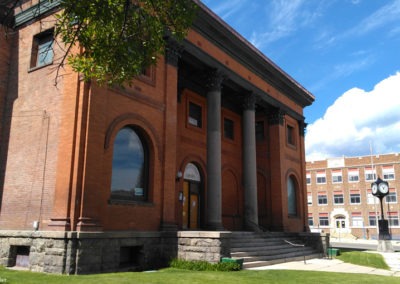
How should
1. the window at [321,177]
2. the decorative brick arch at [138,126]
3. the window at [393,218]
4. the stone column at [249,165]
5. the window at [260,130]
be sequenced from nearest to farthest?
the decorative brick arch at [138,126] → the stone column at [249,165] → the window at [260,130] → the window at [393,218] → the window at [321,177]

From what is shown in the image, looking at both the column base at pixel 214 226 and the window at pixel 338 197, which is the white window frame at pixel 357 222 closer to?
the window at pixel 338 197

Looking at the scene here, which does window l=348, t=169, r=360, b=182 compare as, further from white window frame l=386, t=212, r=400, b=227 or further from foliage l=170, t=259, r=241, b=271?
foliage l=170, t=259, r=241, b=271

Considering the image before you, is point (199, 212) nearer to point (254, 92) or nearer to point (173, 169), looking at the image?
point (173, 169)

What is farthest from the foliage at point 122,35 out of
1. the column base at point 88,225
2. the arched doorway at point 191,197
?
the arched doorway at point 191,197

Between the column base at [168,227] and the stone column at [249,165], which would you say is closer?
the column base at [168,227]

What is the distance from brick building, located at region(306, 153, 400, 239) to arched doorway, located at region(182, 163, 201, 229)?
1756 inches

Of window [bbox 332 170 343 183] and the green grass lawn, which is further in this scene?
window [bbox 332 170 343 183]

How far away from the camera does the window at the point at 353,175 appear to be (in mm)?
64562

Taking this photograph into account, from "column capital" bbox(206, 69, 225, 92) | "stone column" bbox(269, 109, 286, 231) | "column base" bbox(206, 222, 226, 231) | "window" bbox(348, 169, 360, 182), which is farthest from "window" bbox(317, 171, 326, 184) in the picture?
"column base" bbox(206, 222, 226, 231)

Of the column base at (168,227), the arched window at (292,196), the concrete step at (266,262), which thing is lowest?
the concrete step at (266,262)

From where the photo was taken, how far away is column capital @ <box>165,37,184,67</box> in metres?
16.8

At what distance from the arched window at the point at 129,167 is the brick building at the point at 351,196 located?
50.8 meters

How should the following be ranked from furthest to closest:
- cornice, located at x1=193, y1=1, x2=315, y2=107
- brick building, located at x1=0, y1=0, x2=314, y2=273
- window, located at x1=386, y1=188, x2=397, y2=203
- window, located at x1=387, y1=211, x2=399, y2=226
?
window, located at x1=386, y1=188, x2=397, y2=203 < window, located at x1=387, y1=211, x2=399, y2=226 < cornice, located at x1=193, y1=1, x2=315, y2=107 < brick building, located at x1=0, y1=0, x2=314, y2=273

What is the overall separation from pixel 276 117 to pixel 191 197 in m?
9.15
